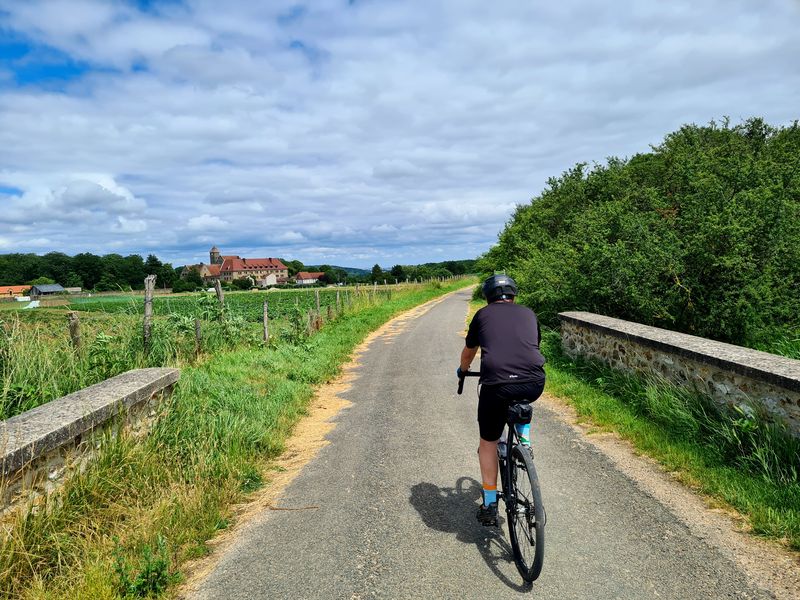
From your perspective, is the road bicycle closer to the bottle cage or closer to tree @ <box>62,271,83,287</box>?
the bottle cage

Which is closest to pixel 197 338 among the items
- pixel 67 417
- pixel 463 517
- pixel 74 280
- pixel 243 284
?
pixel 74 280

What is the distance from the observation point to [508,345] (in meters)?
3.63

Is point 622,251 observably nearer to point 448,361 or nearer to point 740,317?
point 740,317

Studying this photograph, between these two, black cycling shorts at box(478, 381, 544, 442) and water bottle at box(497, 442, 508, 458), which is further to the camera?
water bottle at box(497, 442, 508, 458)

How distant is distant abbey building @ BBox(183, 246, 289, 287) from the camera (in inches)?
6062

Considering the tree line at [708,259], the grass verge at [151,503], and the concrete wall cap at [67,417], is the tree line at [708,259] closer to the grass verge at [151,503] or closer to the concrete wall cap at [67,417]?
the grass verge at [151,503]

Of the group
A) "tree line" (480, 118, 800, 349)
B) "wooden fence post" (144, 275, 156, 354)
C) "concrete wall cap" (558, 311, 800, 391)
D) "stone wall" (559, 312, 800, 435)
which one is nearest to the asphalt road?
"stone wall" (559, 312, 800, 435)

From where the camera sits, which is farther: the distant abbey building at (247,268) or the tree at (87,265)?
the distant abbey building at (247,268)

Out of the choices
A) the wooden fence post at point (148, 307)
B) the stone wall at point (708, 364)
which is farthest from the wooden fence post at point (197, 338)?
the stone wall at point (708, 364)

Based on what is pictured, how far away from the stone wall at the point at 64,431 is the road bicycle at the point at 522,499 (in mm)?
3564

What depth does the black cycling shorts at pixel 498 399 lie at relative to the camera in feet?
11.7

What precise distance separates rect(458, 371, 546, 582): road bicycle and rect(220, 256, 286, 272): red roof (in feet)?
537

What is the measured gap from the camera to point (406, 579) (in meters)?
3.27

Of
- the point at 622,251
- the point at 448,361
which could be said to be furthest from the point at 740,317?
the point at 448,361
